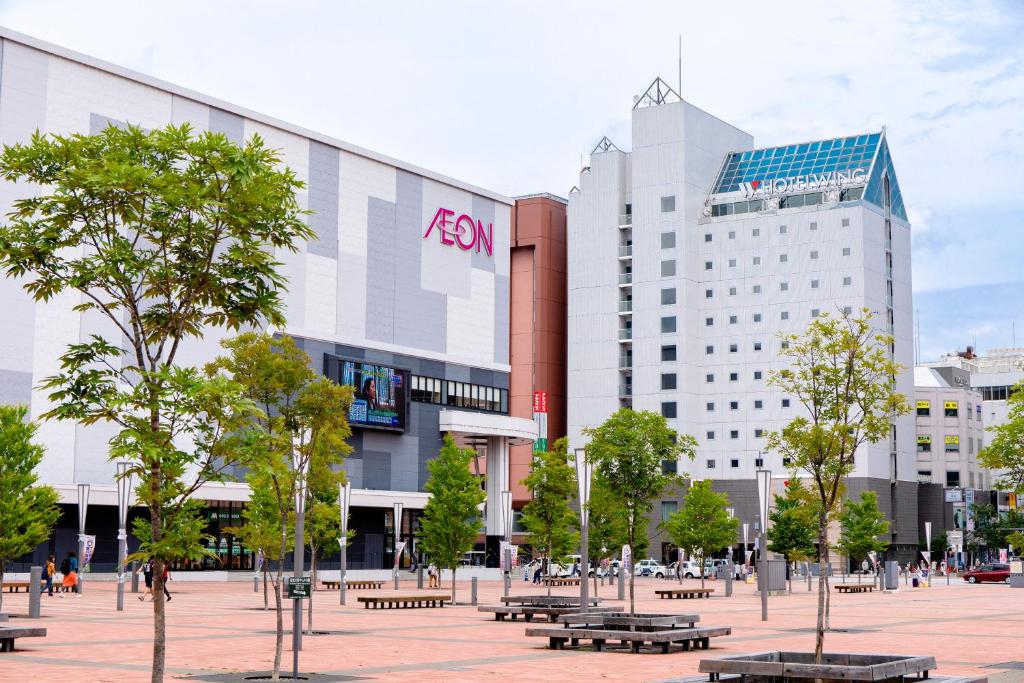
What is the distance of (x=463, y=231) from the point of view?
104375 mm

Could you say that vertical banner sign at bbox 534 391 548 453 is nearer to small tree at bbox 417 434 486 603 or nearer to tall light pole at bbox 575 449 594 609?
small tree at bbox 417 434 486 603

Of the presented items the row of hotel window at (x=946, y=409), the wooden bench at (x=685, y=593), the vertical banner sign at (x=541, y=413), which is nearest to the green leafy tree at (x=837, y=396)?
the wooden bench at (x=685, y=593)

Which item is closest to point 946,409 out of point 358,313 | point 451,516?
point 358,313

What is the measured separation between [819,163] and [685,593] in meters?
75.1

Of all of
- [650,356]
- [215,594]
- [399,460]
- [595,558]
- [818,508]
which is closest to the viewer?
[818,508]

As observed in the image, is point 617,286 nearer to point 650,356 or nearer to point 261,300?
point 650,356

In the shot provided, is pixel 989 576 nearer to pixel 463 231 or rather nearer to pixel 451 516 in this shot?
pixel 463 231

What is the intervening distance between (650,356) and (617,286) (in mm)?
8403

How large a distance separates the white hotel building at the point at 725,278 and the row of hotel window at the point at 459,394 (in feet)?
73.0

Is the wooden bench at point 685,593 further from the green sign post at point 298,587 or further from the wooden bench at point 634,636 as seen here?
the green sign post at point 298,587

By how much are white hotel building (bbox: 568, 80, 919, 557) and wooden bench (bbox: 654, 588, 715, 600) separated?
191ft

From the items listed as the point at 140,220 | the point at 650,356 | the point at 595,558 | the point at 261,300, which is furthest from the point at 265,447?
the point at 650,356

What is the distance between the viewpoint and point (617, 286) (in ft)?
423

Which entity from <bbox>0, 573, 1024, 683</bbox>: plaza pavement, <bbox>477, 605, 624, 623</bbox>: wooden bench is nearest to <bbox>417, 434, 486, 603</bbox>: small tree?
<bbox>0, 573, 1024, 683</bbox>: plaza pavement
